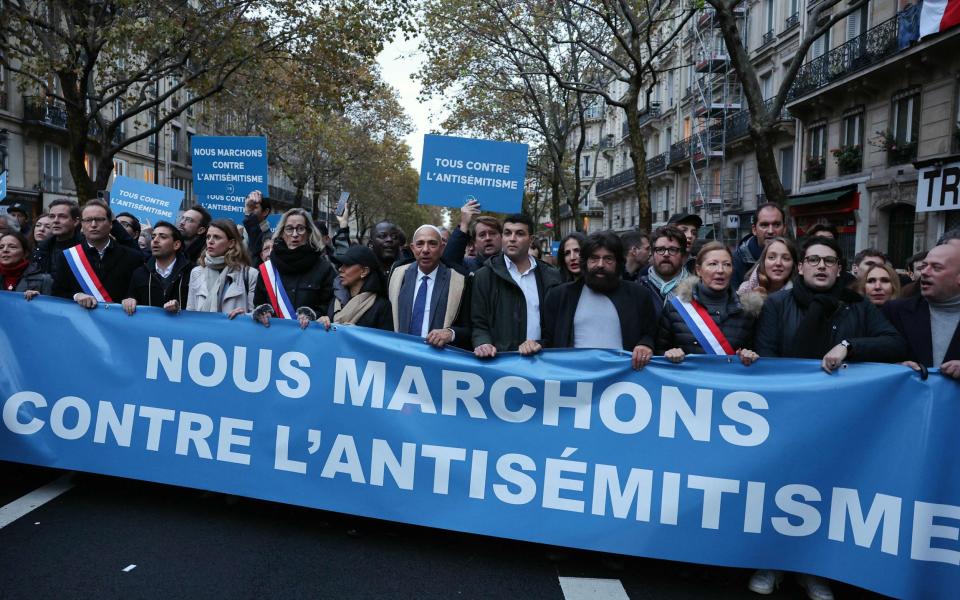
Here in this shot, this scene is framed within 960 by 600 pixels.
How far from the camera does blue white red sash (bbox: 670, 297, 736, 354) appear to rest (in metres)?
4.42

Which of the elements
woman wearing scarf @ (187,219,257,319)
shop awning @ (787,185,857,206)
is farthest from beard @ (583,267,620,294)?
shop awning @ (787,185,857,206)

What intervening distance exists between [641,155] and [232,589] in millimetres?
15173

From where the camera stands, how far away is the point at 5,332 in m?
5.14

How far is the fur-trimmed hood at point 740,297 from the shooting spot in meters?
4.48

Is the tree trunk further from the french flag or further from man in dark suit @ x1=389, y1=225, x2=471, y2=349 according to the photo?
man in dark suit @ x1=389, y1=225, x2=471, y2=349

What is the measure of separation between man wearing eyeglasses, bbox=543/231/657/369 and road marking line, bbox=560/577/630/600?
1253mm

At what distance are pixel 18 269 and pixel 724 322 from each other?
4923 millimetres

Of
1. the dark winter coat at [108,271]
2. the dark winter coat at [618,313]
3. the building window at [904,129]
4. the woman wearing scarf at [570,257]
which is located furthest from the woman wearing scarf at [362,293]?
the building window at [904,129]

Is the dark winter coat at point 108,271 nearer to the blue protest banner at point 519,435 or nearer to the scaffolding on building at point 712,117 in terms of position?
the blue protest banner at point 519,435

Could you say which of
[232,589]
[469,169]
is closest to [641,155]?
[469,169]

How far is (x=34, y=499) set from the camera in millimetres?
4973

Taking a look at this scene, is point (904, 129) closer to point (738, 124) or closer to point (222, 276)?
point (738, 124)

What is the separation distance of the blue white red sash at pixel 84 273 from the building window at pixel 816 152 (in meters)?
25.0

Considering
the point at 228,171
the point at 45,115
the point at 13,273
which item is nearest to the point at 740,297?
the point at 13,273
